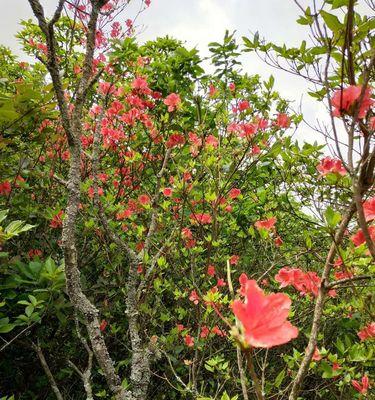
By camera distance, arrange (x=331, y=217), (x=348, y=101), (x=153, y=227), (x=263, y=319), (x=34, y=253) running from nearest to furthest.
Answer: (x=263, y=319) < (x=348, y=101) < (x=331, y=217) < (x=153, y=227) < (x=34, y=253)

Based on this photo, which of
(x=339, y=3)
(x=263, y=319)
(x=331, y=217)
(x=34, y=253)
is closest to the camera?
(x=263, y=319)

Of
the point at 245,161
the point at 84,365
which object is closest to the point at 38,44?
the point at 245,161

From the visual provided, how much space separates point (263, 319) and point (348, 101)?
58 centimetres

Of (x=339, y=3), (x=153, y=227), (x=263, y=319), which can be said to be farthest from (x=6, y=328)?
(x=339, y=3)

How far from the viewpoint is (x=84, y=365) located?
317 cm

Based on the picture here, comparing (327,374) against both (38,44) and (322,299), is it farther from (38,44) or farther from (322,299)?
(38,44)

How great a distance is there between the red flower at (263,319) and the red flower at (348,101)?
0.53 m

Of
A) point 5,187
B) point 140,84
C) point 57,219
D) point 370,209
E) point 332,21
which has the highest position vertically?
point 140,84

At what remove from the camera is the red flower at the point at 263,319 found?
0.50 metres

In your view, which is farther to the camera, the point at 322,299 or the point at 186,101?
the point at 186,101

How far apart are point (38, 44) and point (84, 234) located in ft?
8.94

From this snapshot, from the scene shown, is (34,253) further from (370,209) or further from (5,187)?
(370,209)

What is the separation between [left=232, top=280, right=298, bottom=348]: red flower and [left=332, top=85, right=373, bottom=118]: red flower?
1.72ft

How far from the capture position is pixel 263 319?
1.73 ft
